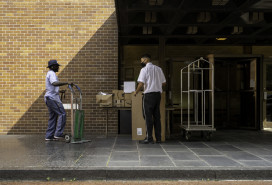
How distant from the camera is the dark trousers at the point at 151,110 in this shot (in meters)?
6.72

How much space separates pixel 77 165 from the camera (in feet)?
15.4

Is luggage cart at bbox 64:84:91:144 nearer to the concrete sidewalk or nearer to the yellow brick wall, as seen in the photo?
the concrete sidewalk

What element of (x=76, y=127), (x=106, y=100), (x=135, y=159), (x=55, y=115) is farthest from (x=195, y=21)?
(x=55, y=115)

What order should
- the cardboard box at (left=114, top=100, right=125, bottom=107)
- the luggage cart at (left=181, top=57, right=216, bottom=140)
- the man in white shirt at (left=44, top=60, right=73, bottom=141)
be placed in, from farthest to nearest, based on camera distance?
the cardboard box at (left=114, top=100, right=125, bottom=107)
the luggage cart at (left=181, top=57, right=216, bottom=140)
the man in white shirt at (left=44, top=60, right=73, bottom=141)

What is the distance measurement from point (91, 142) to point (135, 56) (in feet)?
10.5

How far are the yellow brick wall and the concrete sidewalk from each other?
3.89ft

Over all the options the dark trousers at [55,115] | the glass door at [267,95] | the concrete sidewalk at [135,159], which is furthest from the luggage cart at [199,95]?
the dark trousers at [55,115]

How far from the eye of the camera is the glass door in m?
9.56

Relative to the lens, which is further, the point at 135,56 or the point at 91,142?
the point at 135,56

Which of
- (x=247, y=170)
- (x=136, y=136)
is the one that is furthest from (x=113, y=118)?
(x=247, y=170)

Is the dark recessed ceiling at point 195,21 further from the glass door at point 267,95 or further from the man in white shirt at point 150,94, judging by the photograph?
the man in white shirt at point 150,94

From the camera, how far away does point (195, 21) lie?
755 cm

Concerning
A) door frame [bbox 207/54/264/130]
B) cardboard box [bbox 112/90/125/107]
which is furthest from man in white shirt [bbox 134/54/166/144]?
door frame [bbox 207/54/264/130]

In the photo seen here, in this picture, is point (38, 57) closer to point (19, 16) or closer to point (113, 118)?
point (19, 16)
